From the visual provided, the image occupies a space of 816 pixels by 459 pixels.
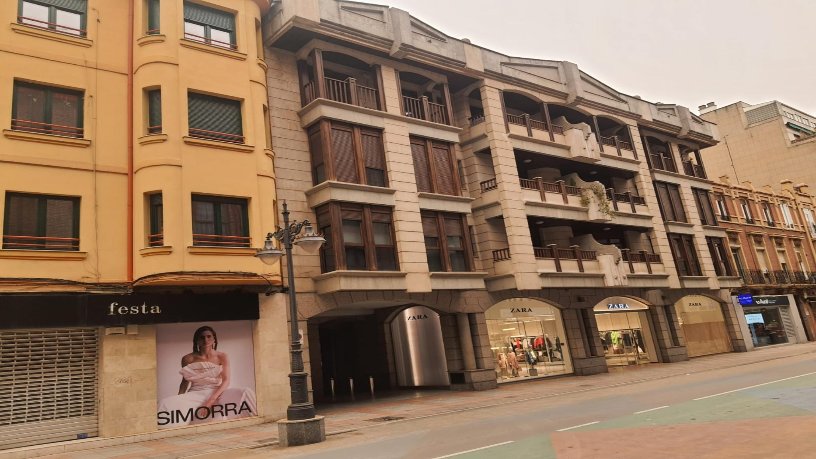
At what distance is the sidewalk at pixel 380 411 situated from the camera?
555 inches

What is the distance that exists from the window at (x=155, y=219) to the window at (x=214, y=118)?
2454 millimetres

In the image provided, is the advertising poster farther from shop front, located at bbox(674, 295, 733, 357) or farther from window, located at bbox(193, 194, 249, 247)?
shop front, located at bbox(674, 295, 733, 357)

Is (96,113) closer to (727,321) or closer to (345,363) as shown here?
(345,363)

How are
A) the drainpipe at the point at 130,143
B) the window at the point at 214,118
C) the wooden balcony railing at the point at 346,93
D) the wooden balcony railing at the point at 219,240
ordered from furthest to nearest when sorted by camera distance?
1. the wooden balcony railing at the point at 346,93
2. the window at the point at 214,118
3. the wooden balcony railing at the point at 219,240
4. the drainpipe at the point at 130,143

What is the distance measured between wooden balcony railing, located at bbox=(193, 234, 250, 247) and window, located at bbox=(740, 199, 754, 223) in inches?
1579

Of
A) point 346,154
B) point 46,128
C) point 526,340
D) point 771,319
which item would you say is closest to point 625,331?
point 526,340

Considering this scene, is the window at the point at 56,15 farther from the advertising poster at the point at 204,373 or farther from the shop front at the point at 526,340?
the shop front at the point at 526,340

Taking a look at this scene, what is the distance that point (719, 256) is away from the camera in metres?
38.7

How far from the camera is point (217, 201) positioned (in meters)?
18.3

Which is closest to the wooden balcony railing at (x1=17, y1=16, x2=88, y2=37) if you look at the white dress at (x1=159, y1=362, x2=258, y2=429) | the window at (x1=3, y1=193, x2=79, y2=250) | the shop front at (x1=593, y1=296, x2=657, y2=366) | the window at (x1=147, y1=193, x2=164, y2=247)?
the window at (x1=3, y1=193, x2=79, y2=250)

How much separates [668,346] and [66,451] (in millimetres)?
29754

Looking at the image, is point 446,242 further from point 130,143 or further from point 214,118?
point 130,143

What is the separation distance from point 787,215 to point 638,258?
25.2 metres

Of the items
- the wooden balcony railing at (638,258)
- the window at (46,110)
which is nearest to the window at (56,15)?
the window at (46,110)
